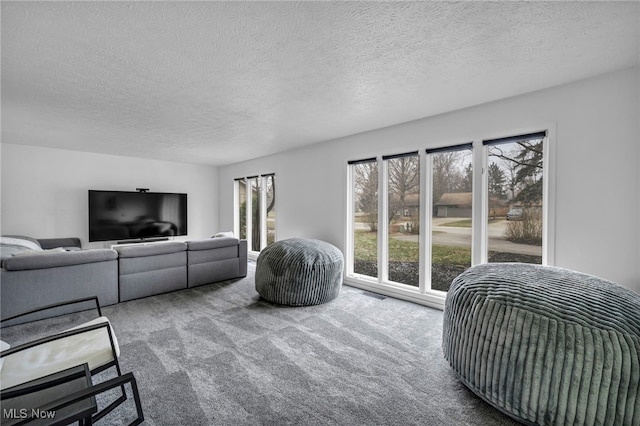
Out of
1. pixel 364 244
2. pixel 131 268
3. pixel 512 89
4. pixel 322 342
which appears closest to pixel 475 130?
pixel 512 89

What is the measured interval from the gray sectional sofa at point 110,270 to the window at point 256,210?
1408 mm

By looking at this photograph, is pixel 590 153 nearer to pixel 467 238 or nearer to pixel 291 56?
pixel 467 238

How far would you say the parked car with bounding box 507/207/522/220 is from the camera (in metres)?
2.97

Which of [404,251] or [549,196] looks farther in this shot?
[404,251]

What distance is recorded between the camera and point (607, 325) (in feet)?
4.58

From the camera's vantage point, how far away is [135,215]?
599 centimetres

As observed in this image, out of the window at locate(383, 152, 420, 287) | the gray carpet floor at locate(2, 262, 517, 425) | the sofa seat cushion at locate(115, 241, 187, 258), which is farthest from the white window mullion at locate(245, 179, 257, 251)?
the window at locate(383, 152, 420, 287)

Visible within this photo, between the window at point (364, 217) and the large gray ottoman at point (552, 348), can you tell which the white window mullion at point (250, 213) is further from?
the large gray ottoman at point (552, 348)

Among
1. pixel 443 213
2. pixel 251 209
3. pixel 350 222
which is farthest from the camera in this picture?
pixel 251 209

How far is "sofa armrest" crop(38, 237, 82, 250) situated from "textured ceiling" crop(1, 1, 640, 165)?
2.39 metres

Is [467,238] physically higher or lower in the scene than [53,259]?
higher

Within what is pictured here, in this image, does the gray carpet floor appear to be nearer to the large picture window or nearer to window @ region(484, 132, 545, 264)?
the large picture window

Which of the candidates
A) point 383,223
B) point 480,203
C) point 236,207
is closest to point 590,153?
point 480,203

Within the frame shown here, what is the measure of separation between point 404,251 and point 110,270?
388cm
